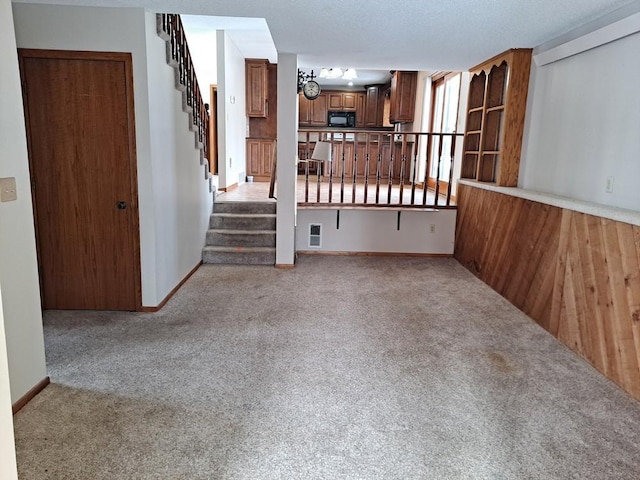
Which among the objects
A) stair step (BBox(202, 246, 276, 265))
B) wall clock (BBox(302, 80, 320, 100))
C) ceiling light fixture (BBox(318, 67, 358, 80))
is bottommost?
stair step (BBox(202, 246, 276, 265))

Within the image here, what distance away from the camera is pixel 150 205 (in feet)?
11.6

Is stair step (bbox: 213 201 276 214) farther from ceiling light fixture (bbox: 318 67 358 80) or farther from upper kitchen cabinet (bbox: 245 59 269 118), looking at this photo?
ceiling light fixture (bbox: 318 67 358 80)

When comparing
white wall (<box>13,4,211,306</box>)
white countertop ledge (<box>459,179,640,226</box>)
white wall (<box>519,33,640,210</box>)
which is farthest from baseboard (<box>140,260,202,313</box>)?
white wall (<box>519,33,640,210</box>)

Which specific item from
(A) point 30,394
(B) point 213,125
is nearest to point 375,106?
(B) point 213,125

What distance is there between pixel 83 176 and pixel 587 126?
12.7ft

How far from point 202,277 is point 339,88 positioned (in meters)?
7.93

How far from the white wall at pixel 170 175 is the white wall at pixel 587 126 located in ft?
10.8

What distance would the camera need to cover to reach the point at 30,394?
7.70ft

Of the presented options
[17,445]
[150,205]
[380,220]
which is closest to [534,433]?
[17,445]

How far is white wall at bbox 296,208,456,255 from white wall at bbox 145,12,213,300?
150 centimetres

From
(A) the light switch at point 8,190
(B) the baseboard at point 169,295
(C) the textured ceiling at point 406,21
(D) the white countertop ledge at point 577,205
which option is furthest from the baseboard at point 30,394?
(D) the white countertop ledge at point 577,205

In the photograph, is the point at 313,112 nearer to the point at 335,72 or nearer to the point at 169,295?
the point at 335,72

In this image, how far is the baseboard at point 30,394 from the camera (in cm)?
224

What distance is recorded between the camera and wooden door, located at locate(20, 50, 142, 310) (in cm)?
330
